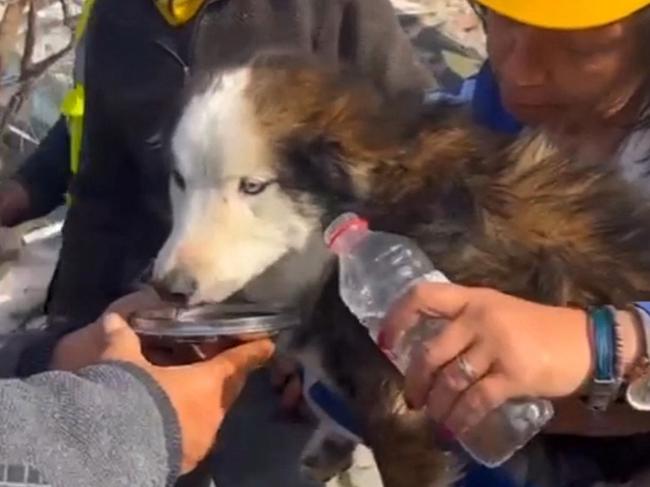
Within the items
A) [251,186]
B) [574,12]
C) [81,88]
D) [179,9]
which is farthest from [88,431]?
[81,88]

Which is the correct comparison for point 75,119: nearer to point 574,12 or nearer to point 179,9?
point 179,9

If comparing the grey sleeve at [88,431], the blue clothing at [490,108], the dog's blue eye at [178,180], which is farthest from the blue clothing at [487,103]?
the grey sleeve at [88,431]

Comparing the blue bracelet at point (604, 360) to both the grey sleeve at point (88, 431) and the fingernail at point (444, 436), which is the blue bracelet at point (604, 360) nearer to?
the fingernail at point (444, 436)

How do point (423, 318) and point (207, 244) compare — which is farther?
point (207, 244)

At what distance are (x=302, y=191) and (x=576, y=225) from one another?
336 millimetres

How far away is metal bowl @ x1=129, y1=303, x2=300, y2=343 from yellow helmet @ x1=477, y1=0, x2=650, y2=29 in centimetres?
45

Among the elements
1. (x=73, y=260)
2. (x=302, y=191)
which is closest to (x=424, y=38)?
(x=73, y=260)

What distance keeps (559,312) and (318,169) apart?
456mm

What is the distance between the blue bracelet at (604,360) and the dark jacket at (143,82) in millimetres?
715

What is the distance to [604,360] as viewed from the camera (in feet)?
4.55

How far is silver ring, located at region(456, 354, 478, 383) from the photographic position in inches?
53.4

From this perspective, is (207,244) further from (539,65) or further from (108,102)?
(108,102)

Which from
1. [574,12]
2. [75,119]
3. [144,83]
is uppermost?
[574,12]

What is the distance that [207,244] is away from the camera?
68.3 inches
